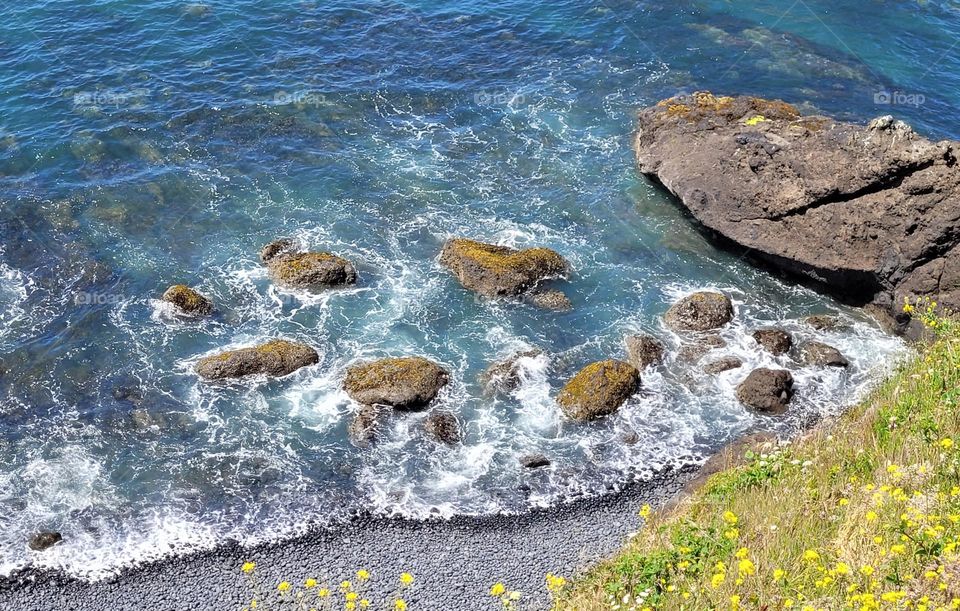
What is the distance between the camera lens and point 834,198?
1428 inches

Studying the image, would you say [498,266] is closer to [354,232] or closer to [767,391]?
[354,232]

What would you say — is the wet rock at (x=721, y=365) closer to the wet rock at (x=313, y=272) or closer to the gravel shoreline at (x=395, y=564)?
the gravel shoreline at (x=395, y=564)

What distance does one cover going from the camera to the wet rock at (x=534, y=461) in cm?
2936

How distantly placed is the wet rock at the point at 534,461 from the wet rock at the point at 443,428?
257 centimetres

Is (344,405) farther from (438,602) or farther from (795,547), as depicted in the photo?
Result: (795,547)

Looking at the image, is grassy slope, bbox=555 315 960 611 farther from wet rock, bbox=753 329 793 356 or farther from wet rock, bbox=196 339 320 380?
wet rock, bbox=196 339 320 380

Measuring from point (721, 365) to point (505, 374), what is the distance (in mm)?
8412

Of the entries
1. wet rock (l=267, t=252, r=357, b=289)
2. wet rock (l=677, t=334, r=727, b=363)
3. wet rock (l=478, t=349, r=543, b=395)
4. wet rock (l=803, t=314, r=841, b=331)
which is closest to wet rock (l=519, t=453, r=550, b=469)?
wet rock (l=478, t=349, r=543, b=395)

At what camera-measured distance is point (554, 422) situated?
3109cm

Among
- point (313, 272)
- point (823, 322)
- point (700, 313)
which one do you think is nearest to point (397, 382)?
point (313, 272)

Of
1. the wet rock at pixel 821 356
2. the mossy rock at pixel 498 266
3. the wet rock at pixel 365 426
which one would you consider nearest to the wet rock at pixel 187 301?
the wet rock at pixel 365 426

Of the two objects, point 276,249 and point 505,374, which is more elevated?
point 276,249

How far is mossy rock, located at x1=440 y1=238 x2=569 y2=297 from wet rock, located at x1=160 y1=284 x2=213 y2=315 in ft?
34.2

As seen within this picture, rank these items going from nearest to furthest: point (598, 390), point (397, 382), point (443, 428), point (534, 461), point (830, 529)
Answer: point (830, 529) < point (534, 461) < point (443, 428) < point (598, 390) < point (397, 382)
